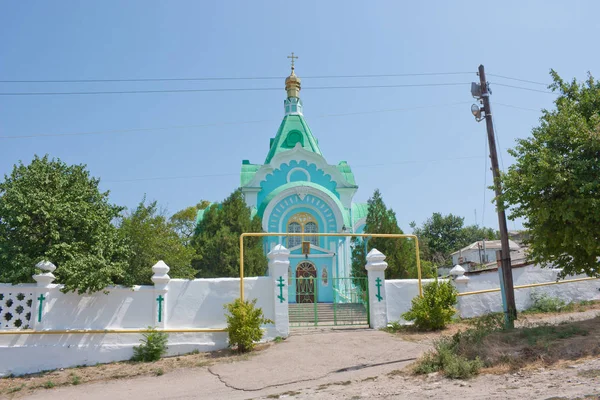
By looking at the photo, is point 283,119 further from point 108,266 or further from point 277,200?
point 108,266

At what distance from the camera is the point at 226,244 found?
19672 millimetres

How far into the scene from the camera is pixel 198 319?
472 inches

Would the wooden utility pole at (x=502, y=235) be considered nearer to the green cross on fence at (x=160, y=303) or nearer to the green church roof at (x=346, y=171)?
the green cross on fence at (x=160, y=303)

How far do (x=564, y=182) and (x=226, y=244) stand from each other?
1284cm

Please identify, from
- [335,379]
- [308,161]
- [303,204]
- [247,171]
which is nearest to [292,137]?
[308,161]

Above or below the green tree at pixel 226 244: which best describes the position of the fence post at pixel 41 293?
below

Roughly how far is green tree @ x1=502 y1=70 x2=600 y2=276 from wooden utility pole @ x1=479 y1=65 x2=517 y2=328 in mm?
494

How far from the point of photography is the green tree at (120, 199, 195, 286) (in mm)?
12727

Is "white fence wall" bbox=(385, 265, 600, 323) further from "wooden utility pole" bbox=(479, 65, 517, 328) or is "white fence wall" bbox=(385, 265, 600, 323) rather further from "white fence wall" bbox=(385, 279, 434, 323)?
"wooden utility pole" bbox=(479, 65, 517, 328)

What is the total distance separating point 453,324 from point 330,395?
6.72m

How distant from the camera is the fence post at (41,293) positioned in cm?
1098

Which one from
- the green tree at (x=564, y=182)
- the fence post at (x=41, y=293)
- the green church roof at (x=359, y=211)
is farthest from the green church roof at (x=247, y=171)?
the green tree at (x=564, y=182)

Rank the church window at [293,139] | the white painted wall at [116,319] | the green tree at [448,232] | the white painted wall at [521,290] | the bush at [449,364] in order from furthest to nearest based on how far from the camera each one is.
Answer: the green tree at [448,232]
the church window at [293,139]
the white painted wall at [521,290]
the white painted wall at [116,319]
the bush at [449,364]

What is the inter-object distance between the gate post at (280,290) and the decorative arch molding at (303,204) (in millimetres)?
11219
